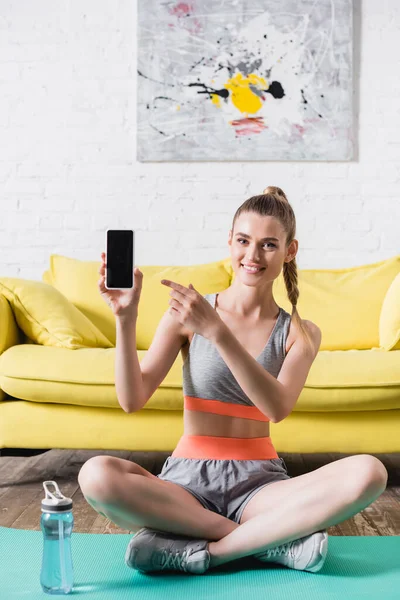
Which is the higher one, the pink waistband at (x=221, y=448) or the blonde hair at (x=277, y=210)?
the blonde hair at (x=277, y=210)

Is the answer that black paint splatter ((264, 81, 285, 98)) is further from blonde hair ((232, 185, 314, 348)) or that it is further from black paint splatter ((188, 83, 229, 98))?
blonde hair ((232, 185, 314, 348))

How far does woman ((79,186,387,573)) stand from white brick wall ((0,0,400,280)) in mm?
1896

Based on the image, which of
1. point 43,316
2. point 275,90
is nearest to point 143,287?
point 43,316

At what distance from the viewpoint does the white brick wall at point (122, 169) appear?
3732 millimetres

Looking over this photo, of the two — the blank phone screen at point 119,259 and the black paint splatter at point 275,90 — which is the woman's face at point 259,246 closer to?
the blank phone screen at point 119,259

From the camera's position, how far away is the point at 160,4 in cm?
373

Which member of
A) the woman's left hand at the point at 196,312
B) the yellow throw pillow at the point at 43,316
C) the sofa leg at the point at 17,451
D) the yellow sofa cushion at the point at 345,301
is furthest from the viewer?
the yellow sofa cushion at the point at 345,301

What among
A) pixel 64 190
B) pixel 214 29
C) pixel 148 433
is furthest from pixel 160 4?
pixel 148 433

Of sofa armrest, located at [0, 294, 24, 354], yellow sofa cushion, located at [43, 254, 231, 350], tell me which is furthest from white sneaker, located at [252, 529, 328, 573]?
yellow sofa cushion, located at [43, 254, 231, 350]

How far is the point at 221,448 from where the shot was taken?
5.73 feet

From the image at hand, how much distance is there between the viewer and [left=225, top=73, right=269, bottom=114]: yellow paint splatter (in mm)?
3703

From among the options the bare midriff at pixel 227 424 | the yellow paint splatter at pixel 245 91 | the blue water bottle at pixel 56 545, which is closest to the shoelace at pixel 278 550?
the bare midriff at pixel 227 424

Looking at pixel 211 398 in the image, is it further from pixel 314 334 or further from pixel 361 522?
pixel 361 522

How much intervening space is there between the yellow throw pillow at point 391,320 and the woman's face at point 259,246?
113 cm
